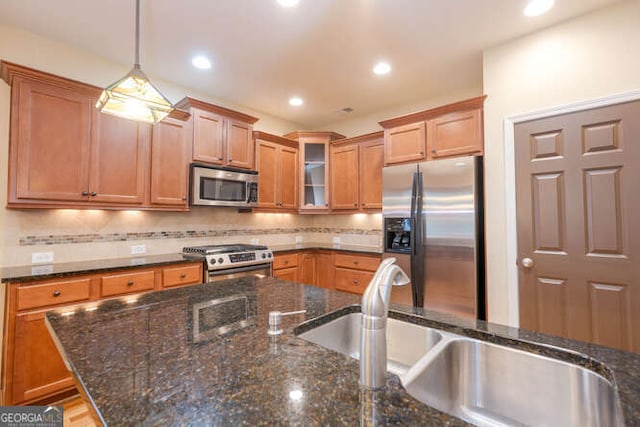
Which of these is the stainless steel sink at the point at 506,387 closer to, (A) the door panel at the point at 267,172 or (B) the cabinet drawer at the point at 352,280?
(B) the cabinet drawer at the point at 352,280

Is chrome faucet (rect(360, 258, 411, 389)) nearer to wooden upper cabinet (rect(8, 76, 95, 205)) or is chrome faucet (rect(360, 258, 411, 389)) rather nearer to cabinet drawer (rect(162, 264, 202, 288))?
cabinet drawer (rect(162, 264, 202, 288))

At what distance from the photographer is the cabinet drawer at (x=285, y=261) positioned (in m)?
3.71

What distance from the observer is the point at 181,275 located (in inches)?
111

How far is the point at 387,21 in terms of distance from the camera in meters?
2.38

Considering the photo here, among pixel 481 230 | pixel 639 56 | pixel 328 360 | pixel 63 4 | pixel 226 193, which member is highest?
pixel 63 4

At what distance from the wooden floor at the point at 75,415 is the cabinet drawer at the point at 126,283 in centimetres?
75

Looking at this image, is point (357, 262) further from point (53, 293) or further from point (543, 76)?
point (53, 293)

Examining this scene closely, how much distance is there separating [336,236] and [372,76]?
230cm

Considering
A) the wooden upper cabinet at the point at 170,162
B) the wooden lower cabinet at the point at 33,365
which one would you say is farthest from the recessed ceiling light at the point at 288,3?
the wooden lower cabinet at the point at 33,365

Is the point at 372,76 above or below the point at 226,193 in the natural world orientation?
above

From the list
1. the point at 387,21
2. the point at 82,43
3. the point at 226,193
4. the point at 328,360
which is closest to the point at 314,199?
the point at 226,193

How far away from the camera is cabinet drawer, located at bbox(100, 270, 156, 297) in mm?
2393

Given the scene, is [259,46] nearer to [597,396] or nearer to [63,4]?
[63,4]

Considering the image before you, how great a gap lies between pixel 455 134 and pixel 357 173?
139 cm
